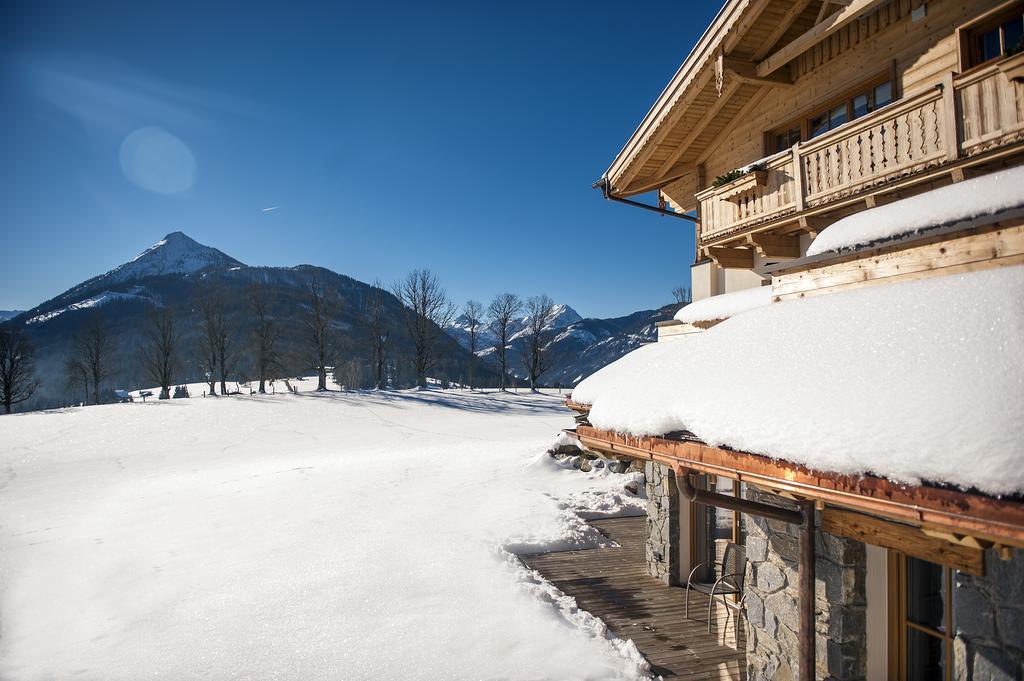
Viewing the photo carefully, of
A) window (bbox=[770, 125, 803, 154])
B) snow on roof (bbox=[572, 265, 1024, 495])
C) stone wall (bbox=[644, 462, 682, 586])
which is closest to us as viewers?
snow on roof (bbox=[572, 265, 1024, 495])

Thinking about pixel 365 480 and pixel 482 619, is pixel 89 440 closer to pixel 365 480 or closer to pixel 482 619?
pixel 365 480

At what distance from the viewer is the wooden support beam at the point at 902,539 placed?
353 centimetres

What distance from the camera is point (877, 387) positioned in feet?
9.14

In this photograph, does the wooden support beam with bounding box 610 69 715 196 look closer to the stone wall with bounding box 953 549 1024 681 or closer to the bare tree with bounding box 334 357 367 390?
the stone wall with bounding box 953 549 1024 681

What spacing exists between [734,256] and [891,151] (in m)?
3.25

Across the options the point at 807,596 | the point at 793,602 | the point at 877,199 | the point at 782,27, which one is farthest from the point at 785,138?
the point at 807,596

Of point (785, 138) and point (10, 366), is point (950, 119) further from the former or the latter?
point (10, 366)

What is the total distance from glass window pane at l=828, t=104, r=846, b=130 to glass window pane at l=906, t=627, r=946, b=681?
7180mm

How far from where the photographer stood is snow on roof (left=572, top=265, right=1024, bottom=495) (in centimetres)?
225

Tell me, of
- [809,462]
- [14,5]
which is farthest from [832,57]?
[14,5]

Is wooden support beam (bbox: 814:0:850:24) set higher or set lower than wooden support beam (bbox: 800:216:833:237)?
higher

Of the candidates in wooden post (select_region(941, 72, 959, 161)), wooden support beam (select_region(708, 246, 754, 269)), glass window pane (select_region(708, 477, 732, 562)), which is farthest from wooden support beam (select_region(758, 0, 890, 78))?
glass window pane (select_region(708, 477, 732, 562))

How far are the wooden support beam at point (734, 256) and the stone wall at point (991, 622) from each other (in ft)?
21.3

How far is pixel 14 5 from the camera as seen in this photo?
2666cm
